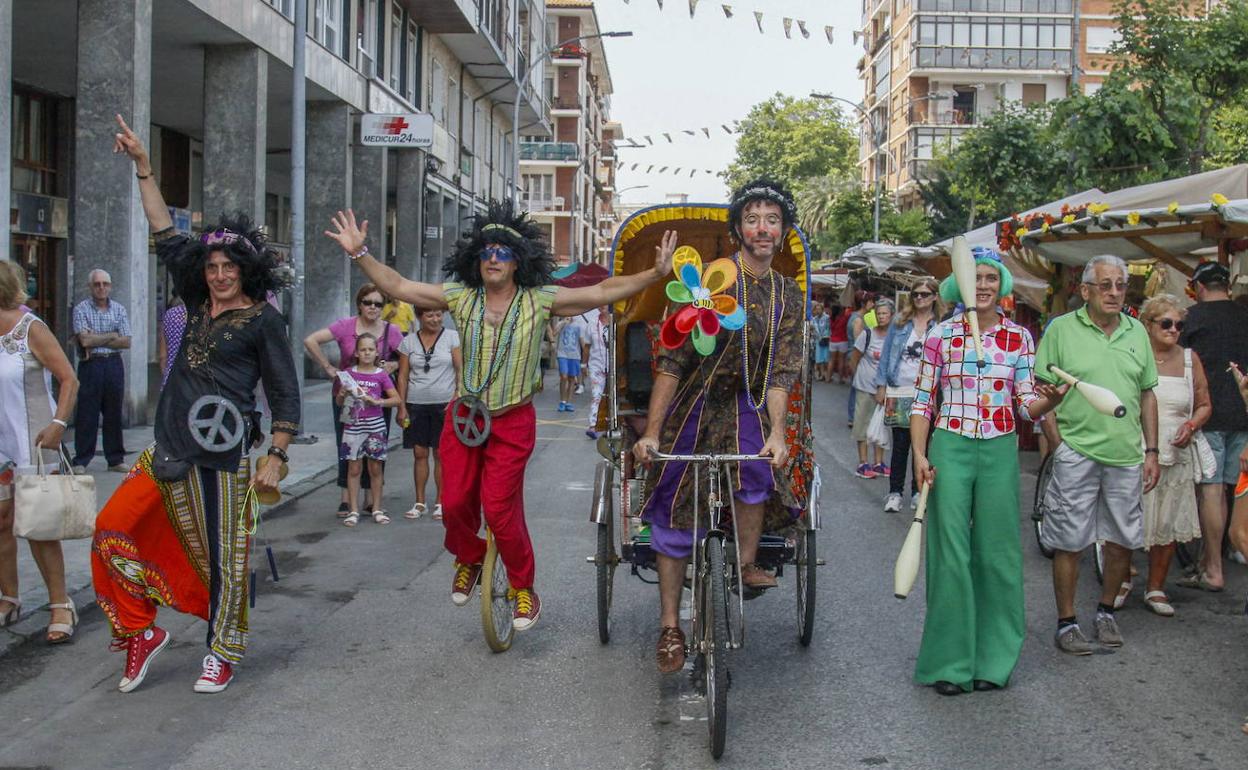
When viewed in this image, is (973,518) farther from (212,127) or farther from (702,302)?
(212,127)

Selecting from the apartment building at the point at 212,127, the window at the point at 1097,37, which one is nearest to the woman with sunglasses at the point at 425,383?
the apartment building at the point at 212,127

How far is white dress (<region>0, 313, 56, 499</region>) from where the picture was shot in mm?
6660

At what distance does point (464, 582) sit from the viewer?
6730 millimetres

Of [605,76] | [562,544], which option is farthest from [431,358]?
[605,76]

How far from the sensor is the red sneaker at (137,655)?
5953 millimetres

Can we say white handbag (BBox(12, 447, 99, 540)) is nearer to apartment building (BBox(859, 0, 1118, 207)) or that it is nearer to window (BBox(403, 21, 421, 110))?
window (BBox(403, 21, 421, 110))

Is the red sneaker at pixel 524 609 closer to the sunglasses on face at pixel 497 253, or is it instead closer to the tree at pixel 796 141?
the sunglasses on face at pixel 497 253

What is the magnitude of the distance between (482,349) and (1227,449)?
486 centimetres

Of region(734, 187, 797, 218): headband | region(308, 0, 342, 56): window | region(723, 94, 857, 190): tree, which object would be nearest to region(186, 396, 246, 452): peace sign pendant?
region(734, 187, 797, 218): headband

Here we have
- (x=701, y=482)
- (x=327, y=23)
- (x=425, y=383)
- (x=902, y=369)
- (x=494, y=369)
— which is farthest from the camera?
(x=327, y=23)

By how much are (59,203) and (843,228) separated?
41350mm

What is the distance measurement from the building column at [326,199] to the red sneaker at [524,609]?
1997 centimetres

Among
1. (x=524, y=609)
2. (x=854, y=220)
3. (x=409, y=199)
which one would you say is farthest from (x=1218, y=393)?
(x=854, y=220)

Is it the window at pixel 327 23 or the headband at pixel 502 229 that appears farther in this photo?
the window at pixel 327 23
